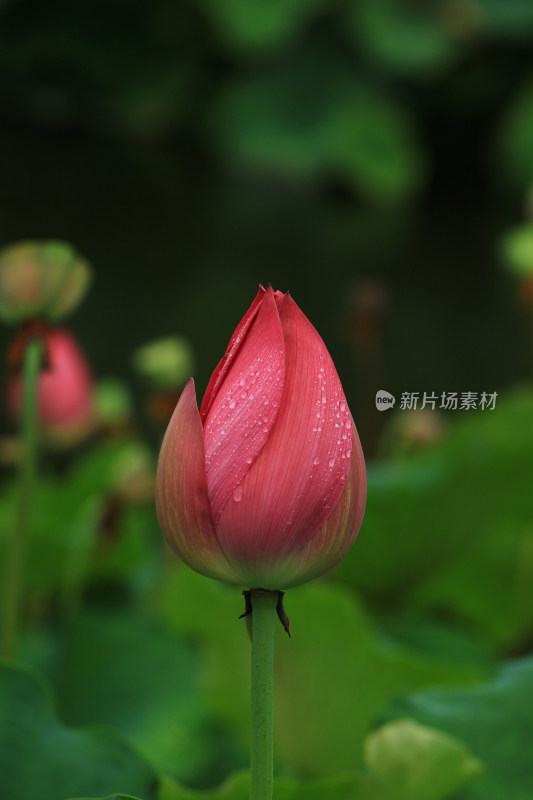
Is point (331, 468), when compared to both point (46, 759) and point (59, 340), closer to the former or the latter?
point (46, 759)

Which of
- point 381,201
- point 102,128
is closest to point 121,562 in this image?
point 381,201

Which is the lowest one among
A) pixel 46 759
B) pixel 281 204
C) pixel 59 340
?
pixel 46 759

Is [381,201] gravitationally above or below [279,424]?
above

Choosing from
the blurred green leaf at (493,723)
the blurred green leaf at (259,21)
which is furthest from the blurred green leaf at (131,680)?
the blurred green leaf at (259,21)

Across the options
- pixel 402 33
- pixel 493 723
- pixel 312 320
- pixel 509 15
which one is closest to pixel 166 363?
pixel 493 723

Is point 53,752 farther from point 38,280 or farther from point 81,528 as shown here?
point 81,528

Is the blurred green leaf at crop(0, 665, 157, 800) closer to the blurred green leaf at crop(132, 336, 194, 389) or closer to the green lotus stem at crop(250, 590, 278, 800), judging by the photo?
the green lotus stem at crop(250, 590, 278, 800)
